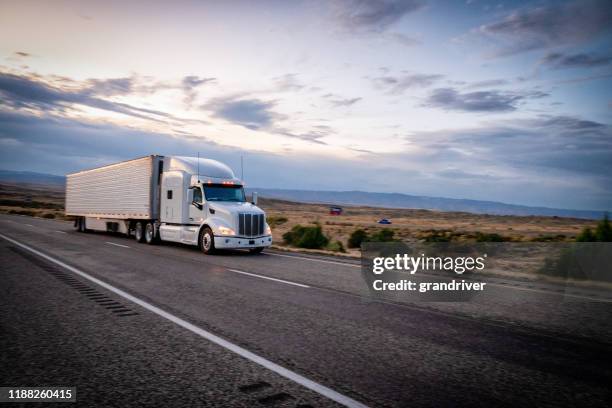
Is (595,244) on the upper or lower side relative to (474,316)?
upper

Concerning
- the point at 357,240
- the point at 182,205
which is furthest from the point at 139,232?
the point at 357,240

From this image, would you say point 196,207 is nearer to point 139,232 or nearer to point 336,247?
point 139,232

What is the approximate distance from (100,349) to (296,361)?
223 cm

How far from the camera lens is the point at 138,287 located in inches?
332

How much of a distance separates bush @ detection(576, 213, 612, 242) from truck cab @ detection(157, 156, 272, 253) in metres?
10.7

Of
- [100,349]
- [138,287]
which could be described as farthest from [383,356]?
[138,287]

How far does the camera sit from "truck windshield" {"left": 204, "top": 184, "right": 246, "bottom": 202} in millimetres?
16520

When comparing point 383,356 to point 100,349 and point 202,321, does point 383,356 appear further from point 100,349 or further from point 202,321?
point 100,349

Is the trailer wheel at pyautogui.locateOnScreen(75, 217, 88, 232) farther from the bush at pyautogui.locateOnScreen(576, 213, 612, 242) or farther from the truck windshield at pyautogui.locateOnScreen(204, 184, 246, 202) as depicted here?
the bush at pyautogui.locateOnScreen(576, 213, 612, 242)

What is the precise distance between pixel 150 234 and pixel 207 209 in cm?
482

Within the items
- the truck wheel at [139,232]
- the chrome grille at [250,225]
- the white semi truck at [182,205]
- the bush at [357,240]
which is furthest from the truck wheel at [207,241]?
the bush at [357,240]

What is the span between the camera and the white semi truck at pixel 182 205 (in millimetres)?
15398

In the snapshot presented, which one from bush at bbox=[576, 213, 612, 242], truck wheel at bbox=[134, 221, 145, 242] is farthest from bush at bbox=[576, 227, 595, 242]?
truck wheel at bbox=[134, 221, 145, 242]

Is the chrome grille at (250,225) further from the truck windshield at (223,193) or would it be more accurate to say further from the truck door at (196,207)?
the truck door at (196,207)
